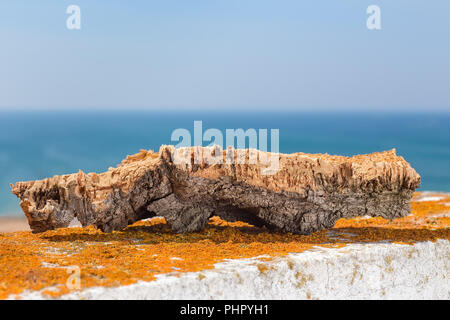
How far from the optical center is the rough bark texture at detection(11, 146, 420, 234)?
13211mm

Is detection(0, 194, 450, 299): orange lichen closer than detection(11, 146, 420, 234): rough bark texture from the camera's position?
Yes

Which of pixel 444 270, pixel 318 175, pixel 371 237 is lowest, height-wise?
pixel 444 270

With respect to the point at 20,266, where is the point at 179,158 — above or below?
above

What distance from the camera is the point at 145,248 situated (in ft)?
42.0

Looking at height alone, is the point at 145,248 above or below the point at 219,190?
below

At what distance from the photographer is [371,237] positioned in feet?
47.2

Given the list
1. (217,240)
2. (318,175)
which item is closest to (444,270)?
(318,175)

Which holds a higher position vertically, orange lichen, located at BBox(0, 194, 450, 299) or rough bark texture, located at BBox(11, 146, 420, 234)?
rough bark texture, located at BBox(11, 146, 420, 234)

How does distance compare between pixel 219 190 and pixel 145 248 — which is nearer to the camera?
pixel 145 248

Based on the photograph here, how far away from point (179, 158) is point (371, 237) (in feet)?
21.2

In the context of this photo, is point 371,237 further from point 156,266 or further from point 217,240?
point 156,266

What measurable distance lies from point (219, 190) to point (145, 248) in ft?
8.90

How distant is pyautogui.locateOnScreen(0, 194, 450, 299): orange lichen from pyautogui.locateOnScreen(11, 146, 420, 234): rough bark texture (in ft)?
2.24

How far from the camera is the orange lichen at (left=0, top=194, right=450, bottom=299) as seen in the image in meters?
10.0
